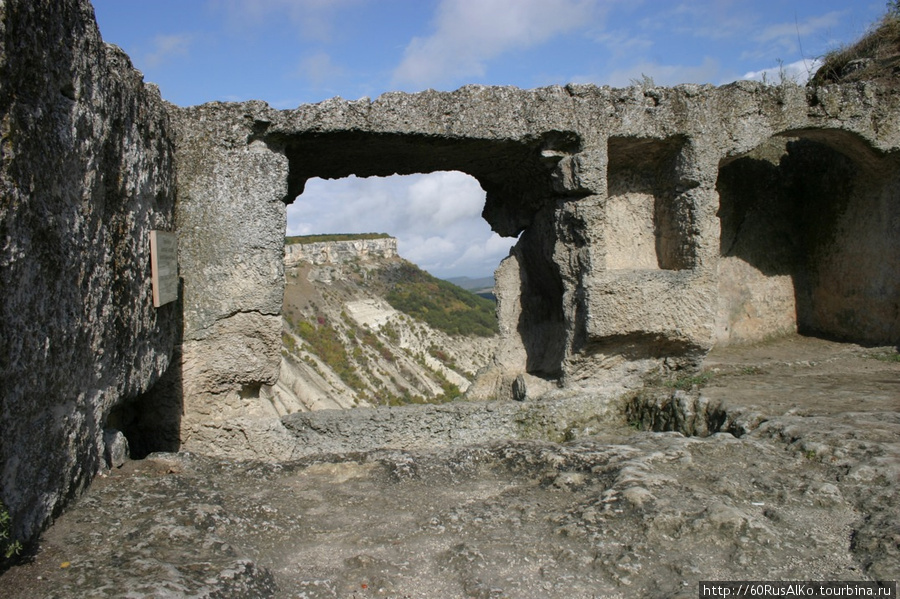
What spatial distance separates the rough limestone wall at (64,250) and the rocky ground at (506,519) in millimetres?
295

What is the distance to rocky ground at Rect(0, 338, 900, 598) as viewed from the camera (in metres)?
2.48

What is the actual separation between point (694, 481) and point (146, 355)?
295cm

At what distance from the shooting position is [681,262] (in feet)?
18.6

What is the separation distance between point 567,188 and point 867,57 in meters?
4.05

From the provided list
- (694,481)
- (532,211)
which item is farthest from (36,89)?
(532,211)

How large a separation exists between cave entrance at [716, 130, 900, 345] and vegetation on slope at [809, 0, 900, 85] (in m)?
0.76

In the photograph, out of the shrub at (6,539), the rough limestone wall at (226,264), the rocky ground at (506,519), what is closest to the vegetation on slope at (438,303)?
the rough limestone wall at (226,264)

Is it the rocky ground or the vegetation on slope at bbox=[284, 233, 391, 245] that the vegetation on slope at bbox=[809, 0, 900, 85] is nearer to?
the rocky ground

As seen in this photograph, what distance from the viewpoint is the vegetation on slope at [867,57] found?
6.61m

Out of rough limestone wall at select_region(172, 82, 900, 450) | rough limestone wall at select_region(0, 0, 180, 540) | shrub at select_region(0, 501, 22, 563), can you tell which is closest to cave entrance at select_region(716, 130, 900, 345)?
rough limestone wall at select_region(172, 82, 900, 450)

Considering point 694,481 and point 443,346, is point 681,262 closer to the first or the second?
point 694,481

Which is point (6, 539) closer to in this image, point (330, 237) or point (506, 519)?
point (506, 519)

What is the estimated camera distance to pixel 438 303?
3319 cm

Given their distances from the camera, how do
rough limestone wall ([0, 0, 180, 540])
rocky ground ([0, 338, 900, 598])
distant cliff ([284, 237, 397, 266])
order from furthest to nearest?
distant cliff ([284, 237, 397, 266])
rocky ground ([0, 338, 900, 598])
rough limestone wall ([0, 0, 180, 540])
